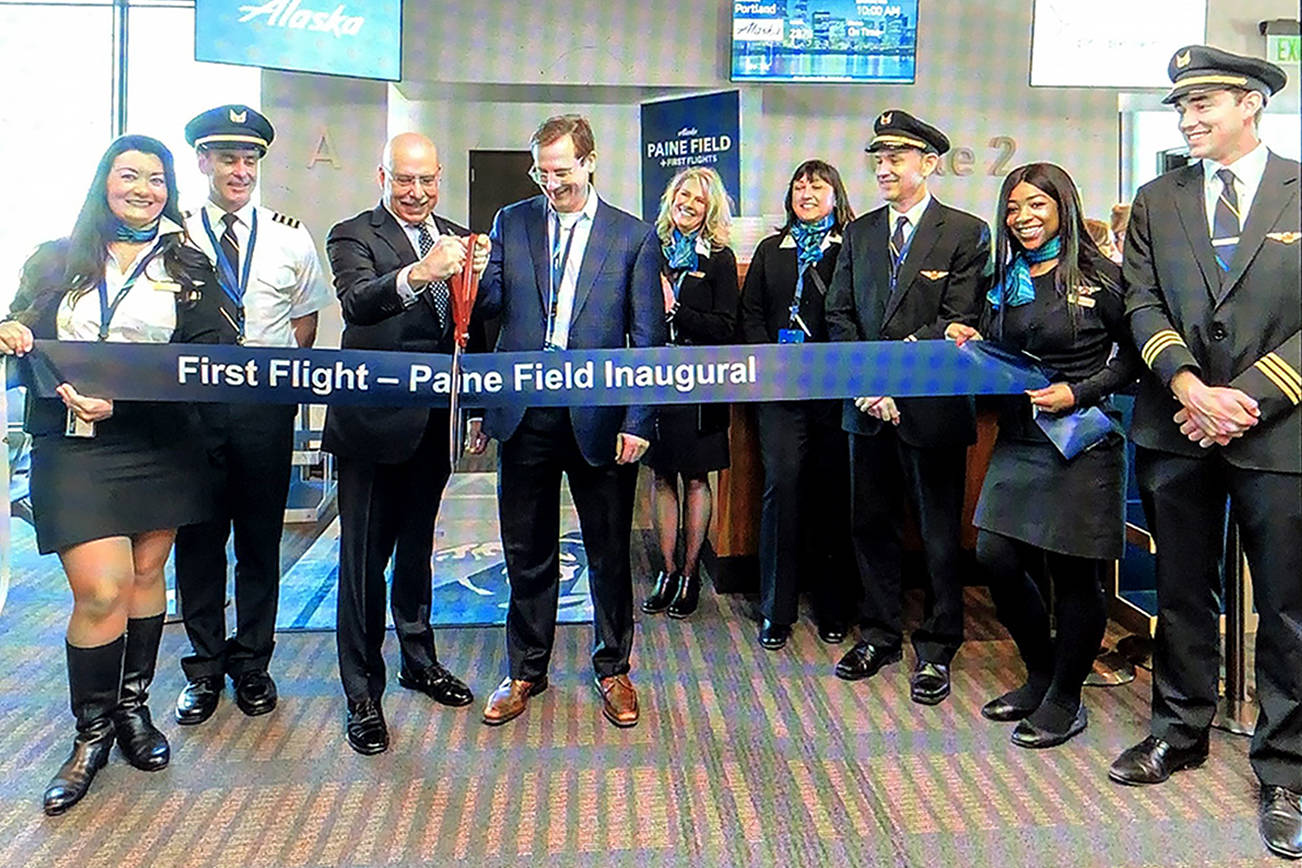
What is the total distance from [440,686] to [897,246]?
1848 mm

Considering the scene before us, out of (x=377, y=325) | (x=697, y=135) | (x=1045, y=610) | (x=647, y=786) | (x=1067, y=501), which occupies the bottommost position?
(x=647, y=786)

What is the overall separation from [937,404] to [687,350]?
2.45ft

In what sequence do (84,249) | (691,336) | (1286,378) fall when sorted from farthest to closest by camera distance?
(691,336)
(84,249)
(1286,378)

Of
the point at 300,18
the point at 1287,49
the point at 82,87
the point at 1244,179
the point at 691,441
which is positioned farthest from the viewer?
the point at 300,18

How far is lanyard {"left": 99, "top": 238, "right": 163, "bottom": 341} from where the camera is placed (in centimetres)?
240

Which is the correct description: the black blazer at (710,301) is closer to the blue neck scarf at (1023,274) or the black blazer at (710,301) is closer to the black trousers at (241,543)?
the blue neck scarf at (1023,274)

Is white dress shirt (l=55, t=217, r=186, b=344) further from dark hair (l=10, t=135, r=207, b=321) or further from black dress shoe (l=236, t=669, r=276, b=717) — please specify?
black dress shoe (l=236, t=669, r=276, b=717)

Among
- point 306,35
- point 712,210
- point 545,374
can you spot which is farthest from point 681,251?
point 306,35

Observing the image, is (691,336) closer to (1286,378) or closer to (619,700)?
(619,700)

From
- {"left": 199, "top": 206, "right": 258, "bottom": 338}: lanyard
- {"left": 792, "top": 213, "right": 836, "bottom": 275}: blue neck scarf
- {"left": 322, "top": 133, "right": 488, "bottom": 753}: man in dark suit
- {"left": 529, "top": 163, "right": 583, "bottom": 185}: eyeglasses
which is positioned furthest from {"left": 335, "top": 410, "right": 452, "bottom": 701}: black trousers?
{"left": 792, "top": 213, "right": 836, "bottom": 275}: blue neck scarf

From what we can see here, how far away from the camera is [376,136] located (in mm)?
6395

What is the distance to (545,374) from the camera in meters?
2.61

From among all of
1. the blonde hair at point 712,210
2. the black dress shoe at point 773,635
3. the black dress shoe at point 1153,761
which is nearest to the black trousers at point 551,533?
the black dress shoe at point 773,635

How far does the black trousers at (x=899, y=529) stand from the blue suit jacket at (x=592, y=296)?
786 millimetres
